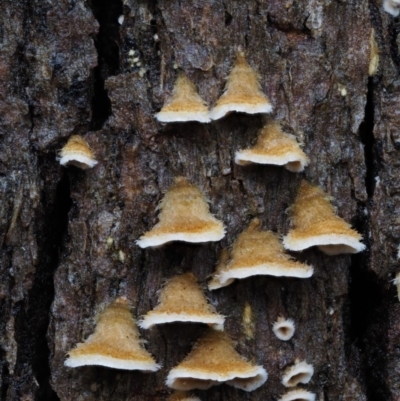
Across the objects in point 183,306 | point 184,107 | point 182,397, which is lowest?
point 182,397

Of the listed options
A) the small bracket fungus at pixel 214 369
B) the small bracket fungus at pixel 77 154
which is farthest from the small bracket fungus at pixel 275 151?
the small bracket fungus at pixel 214 369

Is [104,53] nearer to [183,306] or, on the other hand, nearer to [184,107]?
[184,107]

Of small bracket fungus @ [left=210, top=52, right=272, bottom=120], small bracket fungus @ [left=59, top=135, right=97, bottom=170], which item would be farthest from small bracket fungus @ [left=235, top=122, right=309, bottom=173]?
small bracket fungus @ [left=59, top=135, right=97, bottom=170]

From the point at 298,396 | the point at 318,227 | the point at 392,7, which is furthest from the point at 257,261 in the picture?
the point at 392,7

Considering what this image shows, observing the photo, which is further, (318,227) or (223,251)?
(223,251)

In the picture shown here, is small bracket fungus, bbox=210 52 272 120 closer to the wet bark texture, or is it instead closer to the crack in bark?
the wet bark texture

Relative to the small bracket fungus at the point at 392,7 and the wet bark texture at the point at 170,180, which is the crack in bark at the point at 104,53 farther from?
the small bracket fungus at the point at 392,7
